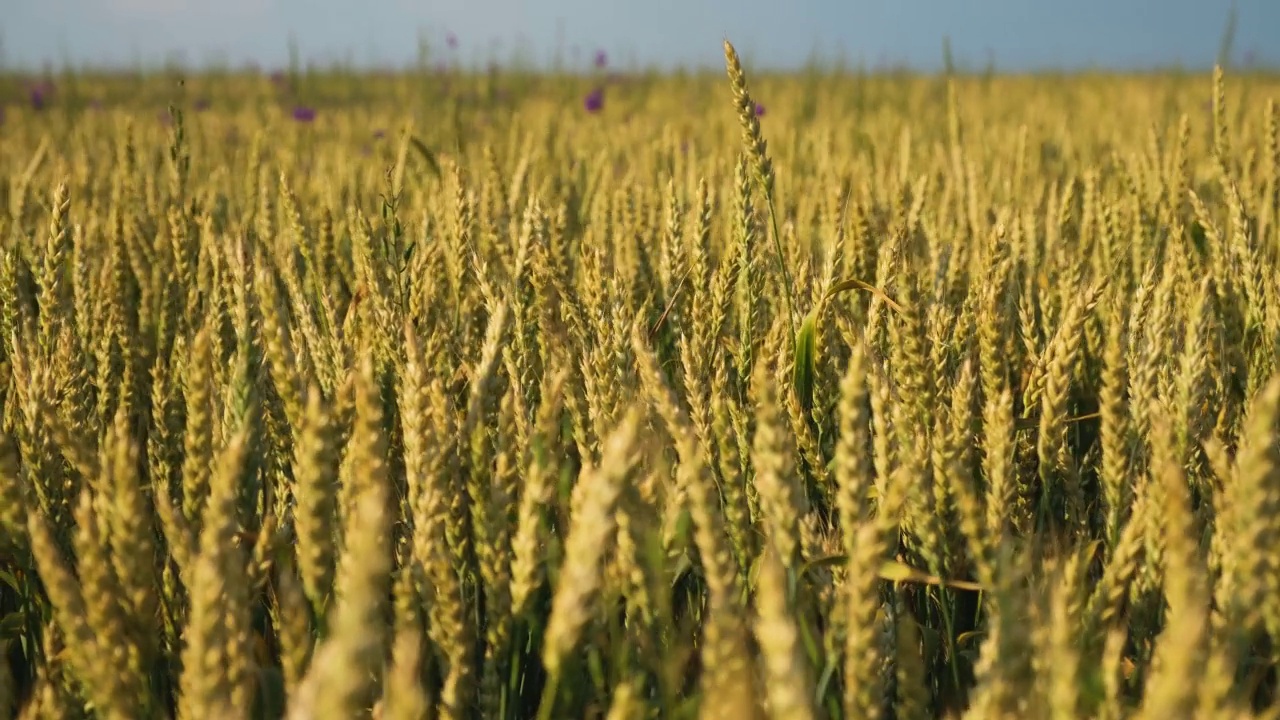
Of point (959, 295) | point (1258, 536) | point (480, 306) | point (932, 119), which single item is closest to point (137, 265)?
point (480, 306)

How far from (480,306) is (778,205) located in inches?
31.1

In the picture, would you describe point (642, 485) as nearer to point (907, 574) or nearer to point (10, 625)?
point (907, 574)

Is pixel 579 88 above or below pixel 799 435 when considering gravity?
above

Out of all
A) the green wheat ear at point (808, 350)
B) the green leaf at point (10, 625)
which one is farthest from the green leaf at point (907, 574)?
the green leaf at point (10, 625)

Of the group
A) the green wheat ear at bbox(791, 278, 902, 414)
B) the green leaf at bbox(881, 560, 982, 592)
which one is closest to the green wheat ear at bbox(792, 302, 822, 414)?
the green wheat ear at bbox(791, 278, 902, 414)

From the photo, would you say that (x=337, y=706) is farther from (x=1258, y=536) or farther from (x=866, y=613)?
(x=1258, y=536)

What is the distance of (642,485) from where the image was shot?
2.01 feet

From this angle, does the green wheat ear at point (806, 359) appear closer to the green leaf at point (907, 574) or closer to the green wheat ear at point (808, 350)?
the green wheat ear at point (808, 350)

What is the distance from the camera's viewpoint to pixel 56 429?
0.68 m

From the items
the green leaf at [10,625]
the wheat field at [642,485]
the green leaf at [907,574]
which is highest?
the wheat field at [642,485]

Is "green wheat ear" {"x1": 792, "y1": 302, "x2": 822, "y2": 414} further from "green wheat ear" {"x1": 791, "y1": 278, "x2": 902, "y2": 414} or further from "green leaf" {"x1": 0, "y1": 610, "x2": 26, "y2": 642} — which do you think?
"green leaf" {"x1": 0, "y1": 610, "x2": 26, "y2": 642}

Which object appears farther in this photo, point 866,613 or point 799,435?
point 799,435

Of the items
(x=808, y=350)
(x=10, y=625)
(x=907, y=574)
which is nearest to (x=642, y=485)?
(x=907, y=574)

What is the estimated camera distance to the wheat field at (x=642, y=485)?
0.48m
